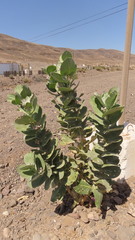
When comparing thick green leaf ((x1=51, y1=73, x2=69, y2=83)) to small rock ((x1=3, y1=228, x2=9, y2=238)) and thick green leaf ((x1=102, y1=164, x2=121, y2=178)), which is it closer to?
thick green leaf ((x1=102, y1=164, x2=121, y2=178))

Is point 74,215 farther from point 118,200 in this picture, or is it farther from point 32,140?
point 32,140

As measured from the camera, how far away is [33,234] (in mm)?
1840

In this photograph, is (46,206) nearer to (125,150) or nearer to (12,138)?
(125,150)

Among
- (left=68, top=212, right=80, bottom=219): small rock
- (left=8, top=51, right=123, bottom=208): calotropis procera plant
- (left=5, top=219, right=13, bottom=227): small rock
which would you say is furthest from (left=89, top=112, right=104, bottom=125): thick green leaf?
(left=5, top=219, right=13, bottom=227): small rock

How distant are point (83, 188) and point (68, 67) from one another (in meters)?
0.91

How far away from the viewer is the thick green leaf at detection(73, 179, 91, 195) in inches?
65.6

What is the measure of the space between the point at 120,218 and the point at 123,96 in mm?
1239

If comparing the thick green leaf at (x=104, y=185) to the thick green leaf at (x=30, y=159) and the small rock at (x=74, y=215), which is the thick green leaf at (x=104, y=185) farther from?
the thick green leaf at (x=30, y=159)

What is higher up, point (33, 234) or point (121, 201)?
point (121, 201)

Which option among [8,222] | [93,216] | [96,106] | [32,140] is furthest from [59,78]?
[8,222]

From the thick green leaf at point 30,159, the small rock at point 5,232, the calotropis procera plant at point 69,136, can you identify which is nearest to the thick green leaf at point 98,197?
the calotropis procera plant at point 69,136

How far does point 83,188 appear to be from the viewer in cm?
168

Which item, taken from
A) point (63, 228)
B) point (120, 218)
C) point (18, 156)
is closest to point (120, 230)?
point (120, 218)

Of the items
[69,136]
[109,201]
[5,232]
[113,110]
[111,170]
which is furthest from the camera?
[109,201]
